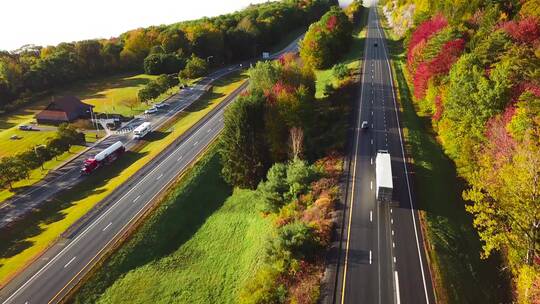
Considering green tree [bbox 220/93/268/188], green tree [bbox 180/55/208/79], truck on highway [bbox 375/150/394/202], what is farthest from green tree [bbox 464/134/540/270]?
green tree [bbox 180/55/208/79]

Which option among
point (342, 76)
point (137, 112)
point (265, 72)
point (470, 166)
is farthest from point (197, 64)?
point (470, 166)

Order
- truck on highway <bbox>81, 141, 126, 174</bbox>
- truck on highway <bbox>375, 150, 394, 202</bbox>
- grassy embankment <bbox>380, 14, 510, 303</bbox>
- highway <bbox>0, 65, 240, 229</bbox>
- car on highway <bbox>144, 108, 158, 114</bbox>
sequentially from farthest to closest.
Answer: car on highway <bbox>144, 108, 158, 114</bbox>, truck on highway <bbox>81, 141, 126, 174</bbox>, highway <bbox>0, 65, 240, 229</bbox>, truck on highway <bbox>375, 150, 394, 202</bbox>, grassy embankment <bbox>380, 14, 510, 303</bbox>

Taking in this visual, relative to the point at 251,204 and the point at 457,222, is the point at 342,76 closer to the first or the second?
the point at 251,204

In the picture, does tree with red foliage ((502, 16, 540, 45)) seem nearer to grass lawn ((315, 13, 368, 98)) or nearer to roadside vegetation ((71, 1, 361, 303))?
roadside vegetation ((71, 1, 361, 303))

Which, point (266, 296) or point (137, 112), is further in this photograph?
point (137, 112)

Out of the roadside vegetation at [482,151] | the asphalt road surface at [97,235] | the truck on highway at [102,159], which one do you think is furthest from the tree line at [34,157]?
the roadside vegetation at [482,151]

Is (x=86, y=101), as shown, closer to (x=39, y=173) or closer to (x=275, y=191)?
(x=39, y=173)
